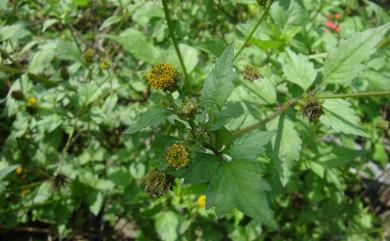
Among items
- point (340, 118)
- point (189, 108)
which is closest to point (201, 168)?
point (189, 108)

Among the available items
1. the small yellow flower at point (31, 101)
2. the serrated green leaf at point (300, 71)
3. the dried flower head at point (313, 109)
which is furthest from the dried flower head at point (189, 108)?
the small yellow flower at point (31, 101)

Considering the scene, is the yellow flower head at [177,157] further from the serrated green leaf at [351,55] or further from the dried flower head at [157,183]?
the serrated green leaf at [351,55]

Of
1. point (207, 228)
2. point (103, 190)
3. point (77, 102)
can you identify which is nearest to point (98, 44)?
point (77, 102)

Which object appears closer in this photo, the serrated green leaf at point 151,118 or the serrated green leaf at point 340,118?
the serrated green leaf at point 151,118

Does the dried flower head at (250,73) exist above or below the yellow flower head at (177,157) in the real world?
below

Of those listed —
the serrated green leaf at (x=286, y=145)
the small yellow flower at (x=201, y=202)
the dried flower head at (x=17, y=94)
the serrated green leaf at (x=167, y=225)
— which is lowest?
the serrated green leaf at (x=167, y=225)

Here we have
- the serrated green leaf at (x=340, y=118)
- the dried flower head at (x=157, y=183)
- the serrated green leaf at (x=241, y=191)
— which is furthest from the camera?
the serrated green leaf at (x=340, y=118)

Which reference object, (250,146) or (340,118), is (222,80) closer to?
(250,146)

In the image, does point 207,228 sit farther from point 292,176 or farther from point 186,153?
point 186,153
